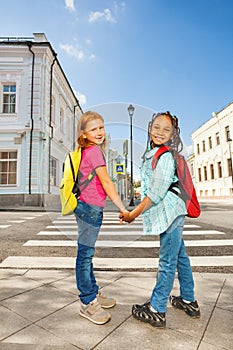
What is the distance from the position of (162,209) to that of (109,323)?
1011 millimetres

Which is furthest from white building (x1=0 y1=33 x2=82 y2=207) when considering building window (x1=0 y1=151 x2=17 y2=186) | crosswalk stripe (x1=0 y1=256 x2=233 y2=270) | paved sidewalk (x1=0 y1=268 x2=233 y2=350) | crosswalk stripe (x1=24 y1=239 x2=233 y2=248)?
paved sidewalk (x1=0 y1=268 x2=233 y2=350)

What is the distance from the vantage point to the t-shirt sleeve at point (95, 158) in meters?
1.88

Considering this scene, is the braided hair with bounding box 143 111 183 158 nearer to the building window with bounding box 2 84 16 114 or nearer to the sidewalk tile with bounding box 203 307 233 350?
the sidewalk tile with bounding box 203 307 233 350

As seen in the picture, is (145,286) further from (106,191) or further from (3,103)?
(3,103)

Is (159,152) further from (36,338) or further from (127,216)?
(36,338)

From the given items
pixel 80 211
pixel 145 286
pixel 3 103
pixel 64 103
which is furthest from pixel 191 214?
pixel 64 103

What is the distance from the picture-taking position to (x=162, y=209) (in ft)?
6.25

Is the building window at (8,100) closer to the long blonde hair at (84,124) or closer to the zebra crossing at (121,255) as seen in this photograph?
the zebra crossing at (121,255)

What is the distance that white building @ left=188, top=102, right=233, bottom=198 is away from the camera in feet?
103

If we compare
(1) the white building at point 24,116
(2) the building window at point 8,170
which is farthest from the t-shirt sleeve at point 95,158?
(2) the building window at point 8,170

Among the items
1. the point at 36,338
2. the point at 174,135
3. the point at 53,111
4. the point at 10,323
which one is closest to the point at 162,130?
the point at 174,135

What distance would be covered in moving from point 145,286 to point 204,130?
38.0 m

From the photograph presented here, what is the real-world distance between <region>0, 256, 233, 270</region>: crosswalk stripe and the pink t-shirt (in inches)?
82.6

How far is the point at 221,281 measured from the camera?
3.07 metres
